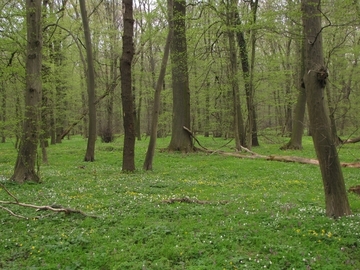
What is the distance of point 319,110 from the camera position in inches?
220

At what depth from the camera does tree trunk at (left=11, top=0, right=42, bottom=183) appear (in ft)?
30.4

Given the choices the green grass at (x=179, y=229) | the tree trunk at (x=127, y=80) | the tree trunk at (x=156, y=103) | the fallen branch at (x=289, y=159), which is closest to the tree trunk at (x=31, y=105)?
the green grass at (x=179, y=229)

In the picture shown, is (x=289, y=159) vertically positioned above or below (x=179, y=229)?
above

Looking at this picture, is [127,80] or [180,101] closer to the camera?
[127,80]

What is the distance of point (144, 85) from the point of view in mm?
32969

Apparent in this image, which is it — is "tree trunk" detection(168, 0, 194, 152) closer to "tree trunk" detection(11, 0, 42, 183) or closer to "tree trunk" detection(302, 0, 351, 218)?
"tree trunk" detection(11, 0, 42, 183)

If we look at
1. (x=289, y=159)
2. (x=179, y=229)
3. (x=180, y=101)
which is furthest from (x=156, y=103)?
(x=289, y=159)

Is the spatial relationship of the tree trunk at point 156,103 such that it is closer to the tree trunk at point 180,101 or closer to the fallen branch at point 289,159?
the tree trunk at point 180,101

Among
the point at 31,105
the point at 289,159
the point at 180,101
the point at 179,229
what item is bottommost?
the point at 179,229

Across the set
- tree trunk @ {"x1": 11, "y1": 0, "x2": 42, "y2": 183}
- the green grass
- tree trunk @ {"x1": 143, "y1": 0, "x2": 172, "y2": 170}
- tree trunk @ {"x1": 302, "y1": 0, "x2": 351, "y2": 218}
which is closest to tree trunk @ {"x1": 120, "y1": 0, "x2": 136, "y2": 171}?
tree trunk @ {"x1": 143, "y1": 0, "x2": 172, "y2": 170}

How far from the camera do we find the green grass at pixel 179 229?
443 cm

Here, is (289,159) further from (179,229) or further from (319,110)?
(179,229)

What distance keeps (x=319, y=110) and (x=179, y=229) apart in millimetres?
3401

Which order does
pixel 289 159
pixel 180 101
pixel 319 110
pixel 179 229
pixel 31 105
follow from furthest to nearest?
1. pixel 180 101
2. pixel 289 159
3. pixel 31 105
4. pixel 319 110
5. pixel 179 229
